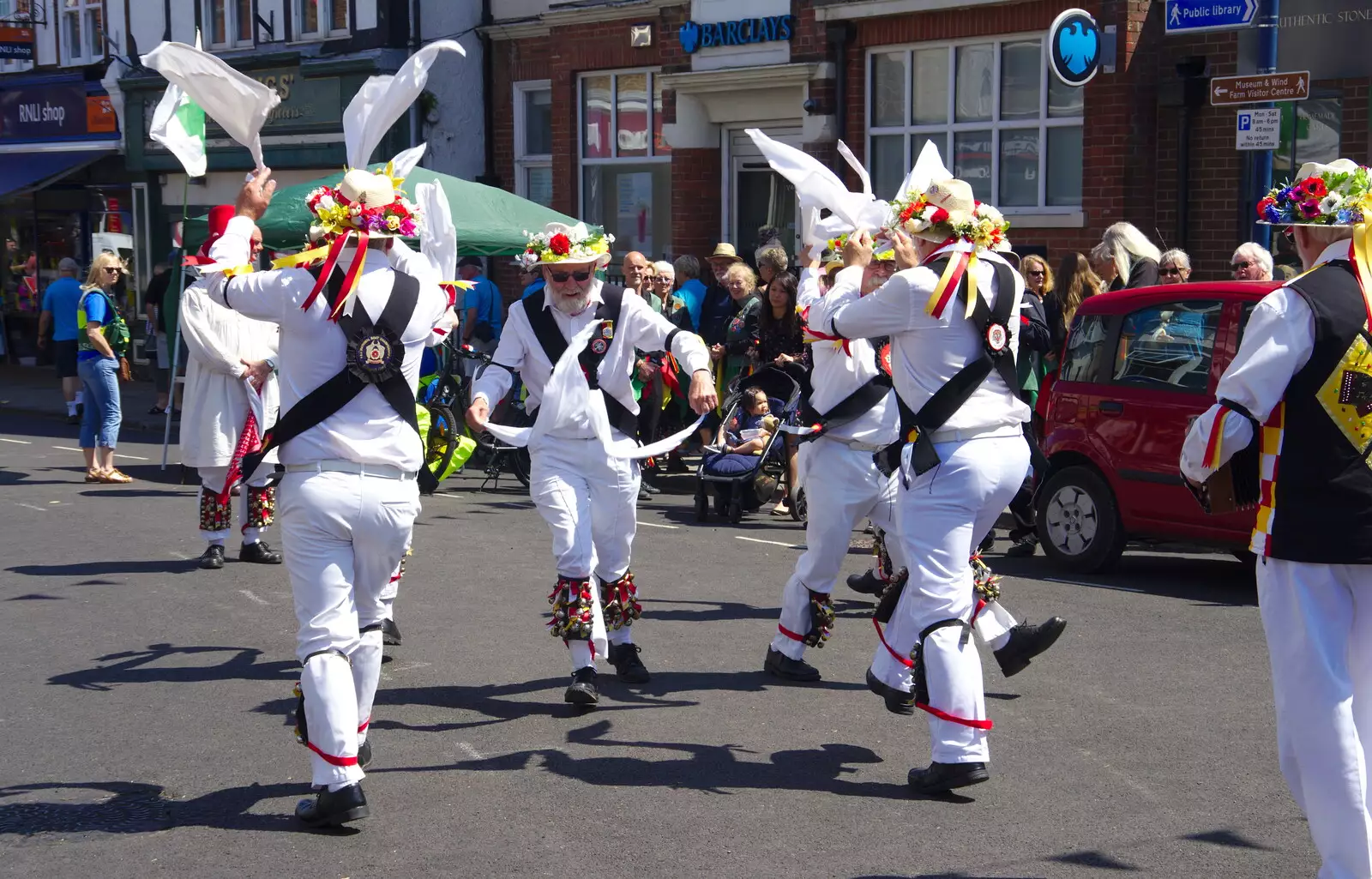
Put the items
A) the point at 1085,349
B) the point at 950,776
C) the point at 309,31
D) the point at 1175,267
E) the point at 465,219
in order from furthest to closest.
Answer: the point at 309,31 → the point at 465,219 → the point at 1175,267 → the point at 1085,349 → the point at 950,776

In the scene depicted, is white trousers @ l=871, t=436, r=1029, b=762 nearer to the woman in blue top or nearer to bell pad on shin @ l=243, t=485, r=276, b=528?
bell pad on shin @ l=243, t=485, r=276, b=528

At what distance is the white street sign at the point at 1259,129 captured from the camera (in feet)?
37.7

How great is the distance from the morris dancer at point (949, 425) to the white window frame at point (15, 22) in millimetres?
25399

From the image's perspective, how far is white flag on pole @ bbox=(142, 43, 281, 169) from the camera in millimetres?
6676

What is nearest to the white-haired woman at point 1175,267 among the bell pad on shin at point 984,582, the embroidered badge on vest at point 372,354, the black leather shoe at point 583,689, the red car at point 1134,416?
the red car at point 1134,416

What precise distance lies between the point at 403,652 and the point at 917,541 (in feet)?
10.4

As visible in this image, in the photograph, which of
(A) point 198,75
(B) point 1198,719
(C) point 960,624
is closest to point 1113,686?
(B) point 1198,719

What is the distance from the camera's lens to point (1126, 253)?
40.4ft

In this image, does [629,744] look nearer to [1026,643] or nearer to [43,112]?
[1026,643]

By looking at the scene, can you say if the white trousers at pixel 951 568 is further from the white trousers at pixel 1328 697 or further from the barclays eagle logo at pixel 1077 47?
the barclays eagle logo at pixel 1077 47

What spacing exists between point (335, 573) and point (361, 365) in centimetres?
70

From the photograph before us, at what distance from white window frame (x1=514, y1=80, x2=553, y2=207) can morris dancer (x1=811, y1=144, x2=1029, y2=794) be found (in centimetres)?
1592

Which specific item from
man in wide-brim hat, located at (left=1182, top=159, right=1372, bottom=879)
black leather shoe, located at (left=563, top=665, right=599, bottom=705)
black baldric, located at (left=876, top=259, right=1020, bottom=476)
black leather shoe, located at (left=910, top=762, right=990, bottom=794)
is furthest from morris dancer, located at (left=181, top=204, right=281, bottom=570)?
man in wide-brim hat, located at (left=1182, top=159, right=1372, bottom=879)

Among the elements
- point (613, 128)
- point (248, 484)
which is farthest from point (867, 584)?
point (613, 128)
